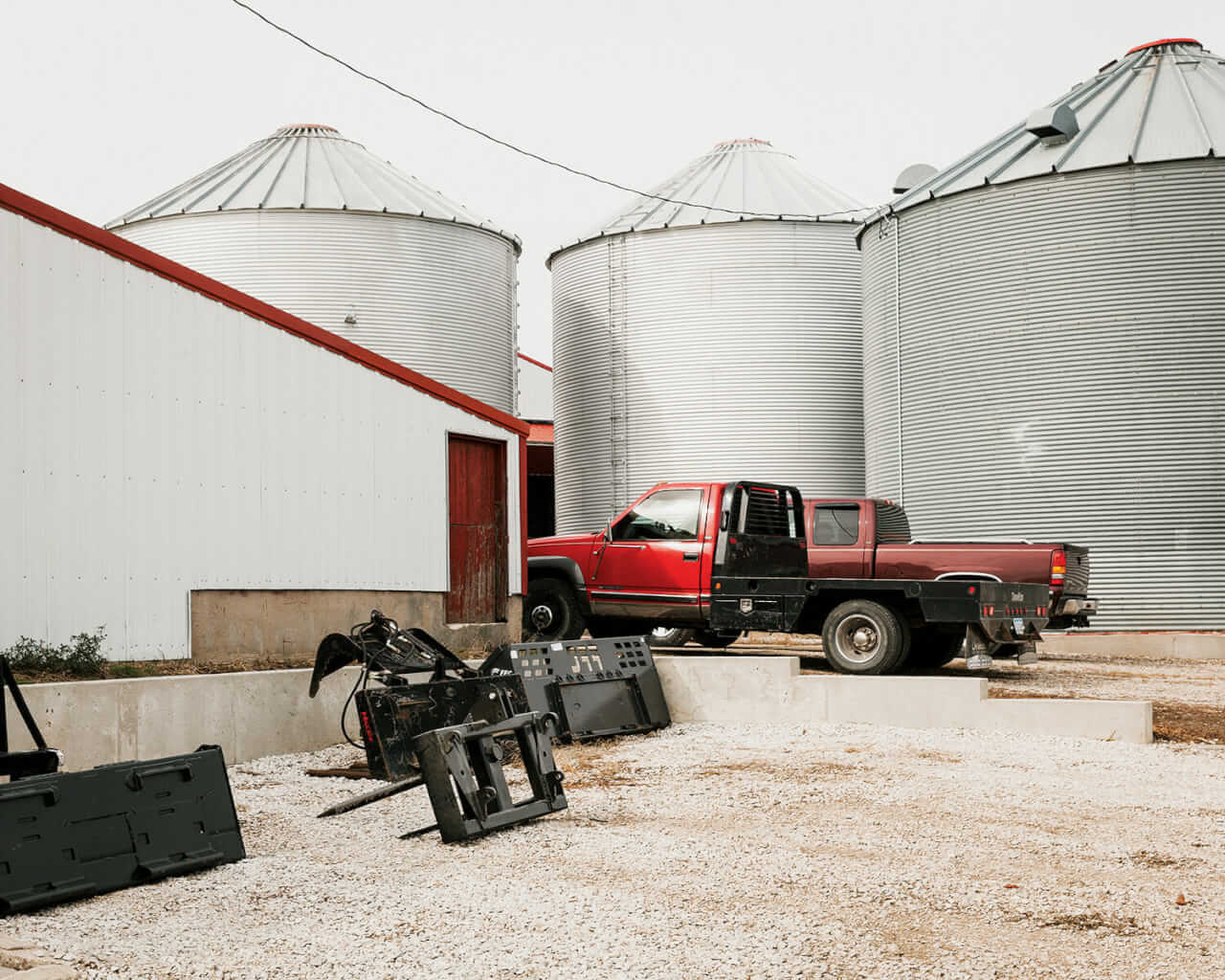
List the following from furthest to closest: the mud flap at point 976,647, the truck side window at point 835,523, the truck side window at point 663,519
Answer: the truck side window at point 835,523 → the truck side window at point 663,519 → the mud flap at point 976,647

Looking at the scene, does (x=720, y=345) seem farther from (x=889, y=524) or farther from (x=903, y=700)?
(x=903, y=700)

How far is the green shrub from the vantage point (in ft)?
31.8

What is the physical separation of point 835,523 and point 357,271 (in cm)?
1203

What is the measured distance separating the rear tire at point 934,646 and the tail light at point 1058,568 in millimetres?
1277

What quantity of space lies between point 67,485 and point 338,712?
2.82 meters

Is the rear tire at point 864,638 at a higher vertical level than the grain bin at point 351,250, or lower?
lower

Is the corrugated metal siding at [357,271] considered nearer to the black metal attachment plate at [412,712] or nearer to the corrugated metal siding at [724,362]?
the corrugated metal siding at [724,362]

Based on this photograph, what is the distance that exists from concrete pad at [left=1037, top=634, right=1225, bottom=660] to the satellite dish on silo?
10198 mm

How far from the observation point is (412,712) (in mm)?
7945

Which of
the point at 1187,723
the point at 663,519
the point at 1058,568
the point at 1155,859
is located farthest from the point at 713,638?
the point at 1155,859

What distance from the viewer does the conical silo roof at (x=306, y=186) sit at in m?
24.8

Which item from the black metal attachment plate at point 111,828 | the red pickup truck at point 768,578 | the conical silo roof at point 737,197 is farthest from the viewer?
the conical silo roof at point 737,197

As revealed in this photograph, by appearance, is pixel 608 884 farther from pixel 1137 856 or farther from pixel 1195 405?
pixel 1195 405

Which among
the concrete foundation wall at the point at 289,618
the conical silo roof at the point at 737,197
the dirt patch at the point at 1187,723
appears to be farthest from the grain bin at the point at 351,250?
the dirt patch at the point at 1187,723
